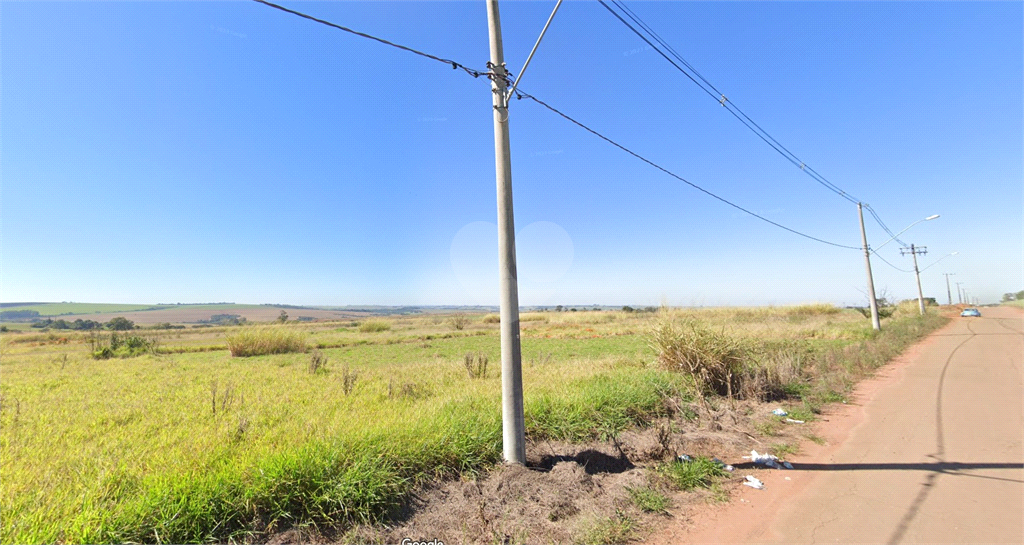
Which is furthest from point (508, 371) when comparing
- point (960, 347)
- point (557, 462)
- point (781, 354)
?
point (960, 347)

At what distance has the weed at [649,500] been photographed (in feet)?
11.9

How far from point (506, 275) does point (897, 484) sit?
4.38 m

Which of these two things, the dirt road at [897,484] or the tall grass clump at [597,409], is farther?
the tall grass clump at [597,409]

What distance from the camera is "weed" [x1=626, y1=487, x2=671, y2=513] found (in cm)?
362

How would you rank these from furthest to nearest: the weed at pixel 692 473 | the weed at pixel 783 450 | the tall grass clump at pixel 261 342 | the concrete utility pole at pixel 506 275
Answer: the tall grass clump at pixel 261 342, the weed at pixel 783 450, the concrete utility pole at pixel 506 275, the weed at pixel 692 473

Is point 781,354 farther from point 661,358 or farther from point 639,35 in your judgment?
point 639,35

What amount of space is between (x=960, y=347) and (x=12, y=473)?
943 inches

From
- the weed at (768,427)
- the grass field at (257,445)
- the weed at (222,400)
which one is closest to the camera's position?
the grass field at (257,445)

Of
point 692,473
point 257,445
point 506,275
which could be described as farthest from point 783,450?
point 257,445

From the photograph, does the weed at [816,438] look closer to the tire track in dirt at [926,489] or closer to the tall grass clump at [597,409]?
the tire track in dirt at [926,489]

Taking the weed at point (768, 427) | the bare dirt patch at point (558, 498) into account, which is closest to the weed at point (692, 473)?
the bare dirt patch at point (558, 498)

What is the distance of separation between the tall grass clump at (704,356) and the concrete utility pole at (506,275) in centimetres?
477

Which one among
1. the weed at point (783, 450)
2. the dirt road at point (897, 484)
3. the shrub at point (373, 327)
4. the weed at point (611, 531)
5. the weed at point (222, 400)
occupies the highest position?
the weed at point (222, 400)

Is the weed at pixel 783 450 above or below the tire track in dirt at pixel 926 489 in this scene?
below
